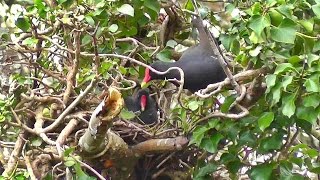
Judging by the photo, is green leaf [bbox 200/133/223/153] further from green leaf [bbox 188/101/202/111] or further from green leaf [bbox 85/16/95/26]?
green leaf [bbox 85/16/95/26]

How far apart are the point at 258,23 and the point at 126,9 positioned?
0.43m

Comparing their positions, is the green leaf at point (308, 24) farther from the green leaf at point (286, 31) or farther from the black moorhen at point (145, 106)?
the black moorhen at point (145, 106)

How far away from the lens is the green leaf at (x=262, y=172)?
69.1 inches

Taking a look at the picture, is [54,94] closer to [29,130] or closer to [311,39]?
[29,130]

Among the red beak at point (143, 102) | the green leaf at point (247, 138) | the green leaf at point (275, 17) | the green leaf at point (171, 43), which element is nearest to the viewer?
the green leaf at point (275, 17)

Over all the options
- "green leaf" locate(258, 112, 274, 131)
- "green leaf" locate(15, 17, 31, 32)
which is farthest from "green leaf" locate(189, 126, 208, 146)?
"green leaf" locate(15, 17, 31, 32)

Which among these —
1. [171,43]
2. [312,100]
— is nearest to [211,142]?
[312,100]

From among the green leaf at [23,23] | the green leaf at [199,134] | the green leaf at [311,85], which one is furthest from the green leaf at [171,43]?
the green leaf at [311,85]

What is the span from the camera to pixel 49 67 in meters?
2.26

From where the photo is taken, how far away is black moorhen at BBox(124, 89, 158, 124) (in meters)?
2.60

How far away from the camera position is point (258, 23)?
1491mm

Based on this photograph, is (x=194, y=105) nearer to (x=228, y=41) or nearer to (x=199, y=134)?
(x=199, y=134)

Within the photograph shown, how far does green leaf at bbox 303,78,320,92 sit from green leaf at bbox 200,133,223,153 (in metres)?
0.45

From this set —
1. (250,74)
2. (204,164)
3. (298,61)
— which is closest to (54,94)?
(204,164)
